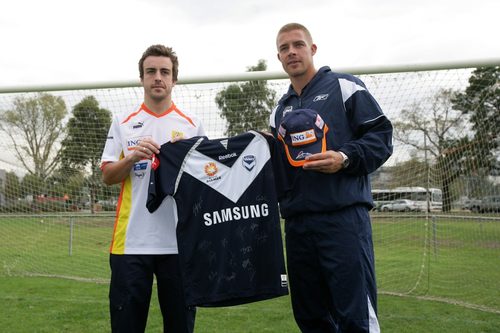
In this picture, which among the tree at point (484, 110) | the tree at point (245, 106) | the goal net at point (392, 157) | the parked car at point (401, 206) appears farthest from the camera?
the parked car at point (401, 206)

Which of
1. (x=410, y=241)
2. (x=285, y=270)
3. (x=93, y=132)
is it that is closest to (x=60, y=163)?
(x=93, y=132)

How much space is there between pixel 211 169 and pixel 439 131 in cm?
399

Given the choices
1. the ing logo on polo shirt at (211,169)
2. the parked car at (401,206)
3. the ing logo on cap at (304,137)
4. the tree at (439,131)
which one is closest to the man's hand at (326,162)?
the ing logo on cap at (304,137)

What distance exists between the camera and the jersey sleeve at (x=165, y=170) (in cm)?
261

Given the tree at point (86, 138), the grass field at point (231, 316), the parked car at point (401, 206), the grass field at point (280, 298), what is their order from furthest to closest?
the parked car at point (401, 206) → the tree at point (86, 138) → the grass field at point (280, 298) → the grass field at point (231, 316)

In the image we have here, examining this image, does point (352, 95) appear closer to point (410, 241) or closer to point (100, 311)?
point (100, 311)

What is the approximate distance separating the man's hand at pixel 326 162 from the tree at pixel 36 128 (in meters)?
4.79

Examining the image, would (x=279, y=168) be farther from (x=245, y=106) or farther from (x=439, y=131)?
(x=439, y=131)

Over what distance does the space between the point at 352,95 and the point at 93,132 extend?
15.1 ft

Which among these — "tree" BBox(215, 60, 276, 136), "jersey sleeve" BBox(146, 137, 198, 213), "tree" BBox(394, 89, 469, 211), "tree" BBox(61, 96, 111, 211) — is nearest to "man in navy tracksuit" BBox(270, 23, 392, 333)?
"jersey sleeve" BBox(146, 137, 198, 213)

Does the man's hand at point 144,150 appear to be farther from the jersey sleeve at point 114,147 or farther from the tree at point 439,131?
the tree at point 439,131

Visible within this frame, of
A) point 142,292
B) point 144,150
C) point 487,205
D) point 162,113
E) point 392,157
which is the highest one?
point 162,113

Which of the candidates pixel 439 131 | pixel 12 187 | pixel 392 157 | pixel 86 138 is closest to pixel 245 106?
pixel 392 157

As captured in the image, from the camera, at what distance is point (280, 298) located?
19.5ft
